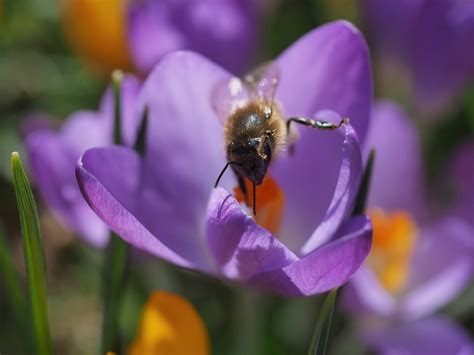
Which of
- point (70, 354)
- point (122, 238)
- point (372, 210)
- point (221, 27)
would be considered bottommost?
point (70, 354)

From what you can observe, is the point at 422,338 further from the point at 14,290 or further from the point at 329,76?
the point at 14,290

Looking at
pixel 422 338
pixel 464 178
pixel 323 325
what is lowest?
pixel 422 338

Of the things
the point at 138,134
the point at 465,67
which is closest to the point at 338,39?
the point at 138,134

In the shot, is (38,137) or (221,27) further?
(221,27)

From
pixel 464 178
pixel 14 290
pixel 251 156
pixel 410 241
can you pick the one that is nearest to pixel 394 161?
pixel 410 241

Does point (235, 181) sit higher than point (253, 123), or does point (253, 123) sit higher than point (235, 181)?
point (253, 123)

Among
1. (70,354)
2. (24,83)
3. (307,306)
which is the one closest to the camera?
(307,306)

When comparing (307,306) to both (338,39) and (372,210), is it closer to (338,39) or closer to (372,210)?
(372,210)
